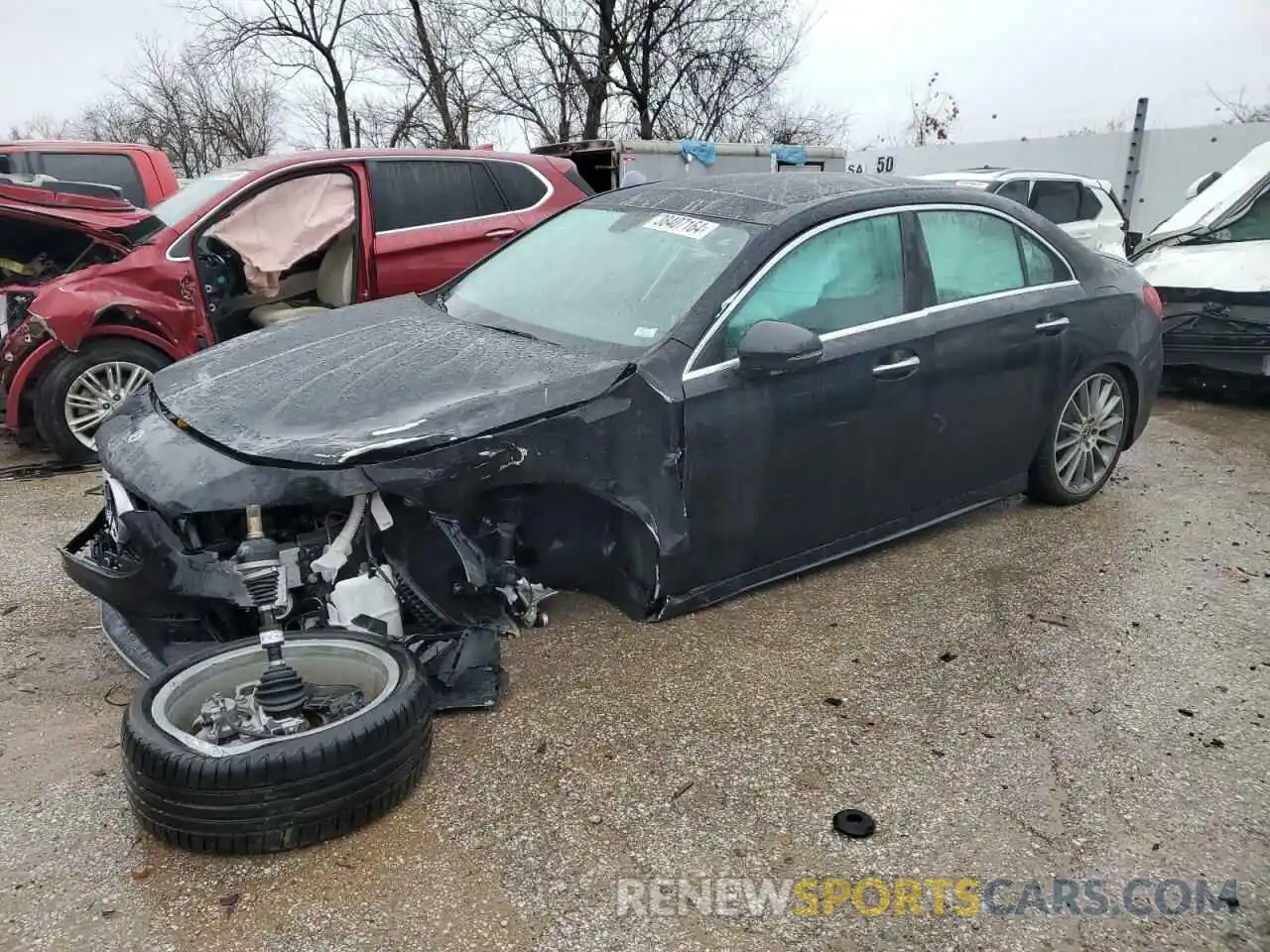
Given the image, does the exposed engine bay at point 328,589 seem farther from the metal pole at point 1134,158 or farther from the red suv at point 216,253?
the metal pole at point 1134,158

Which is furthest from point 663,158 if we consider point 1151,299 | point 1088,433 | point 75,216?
point 1088,433

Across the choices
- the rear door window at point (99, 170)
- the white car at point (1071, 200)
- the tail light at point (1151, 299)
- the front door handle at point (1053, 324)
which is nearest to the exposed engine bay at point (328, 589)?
the front door handle at point (1053, 324)

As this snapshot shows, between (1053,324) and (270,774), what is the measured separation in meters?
3.73

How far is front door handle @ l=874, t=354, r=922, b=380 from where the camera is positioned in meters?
3.71

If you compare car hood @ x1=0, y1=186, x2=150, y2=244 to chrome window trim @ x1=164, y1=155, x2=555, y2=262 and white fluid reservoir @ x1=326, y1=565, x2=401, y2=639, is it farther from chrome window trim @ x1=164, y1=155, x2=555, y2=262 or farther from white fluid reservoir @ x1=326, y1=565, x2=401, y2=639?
white fluid reservoir @ x1=326, y1=565, x2=401, y2=639

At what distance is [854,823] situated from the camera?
8.33ft

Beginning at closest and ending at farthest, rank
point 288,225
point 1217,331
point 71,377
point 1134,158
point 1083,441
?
point 1083,441 → point 71,377 → point 288,225 → point 1217,331 → point 1134,158

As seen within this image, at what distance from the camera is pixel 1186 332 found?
7.14 metres

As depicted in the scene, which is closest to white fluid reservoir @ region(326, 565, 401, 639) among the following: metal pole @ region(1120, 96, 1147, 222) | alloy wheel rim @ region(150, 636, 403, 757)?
alloy wheel rim @ region(150, 636, 403, 757)

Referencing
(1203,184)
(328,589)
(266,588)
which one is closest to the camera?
(266,588)

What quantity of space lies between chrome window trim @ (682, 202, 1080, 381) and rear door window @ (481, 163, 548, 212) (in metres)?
3.52

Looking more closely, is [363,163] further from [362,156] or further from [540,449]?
[540,449]

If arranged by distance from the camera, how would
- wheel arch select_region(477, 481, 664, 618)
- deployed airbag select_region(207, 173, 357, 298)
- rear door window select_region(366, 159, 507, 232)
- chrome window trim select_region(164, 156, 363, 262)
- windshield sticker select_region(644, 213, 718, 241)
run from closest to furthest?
wheel arch select_region(477, 481, 664, 618)
windshield sticker select_region(644, 213, 718, 241)
chrome window trim select_region(164, 156, 363, 262)
rear door window select_region(366, 159, 507, 232)
deployed airbag select_region(207, 173, 357, 298)

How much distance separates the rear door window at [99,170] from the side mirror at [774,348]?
6.37 meters
